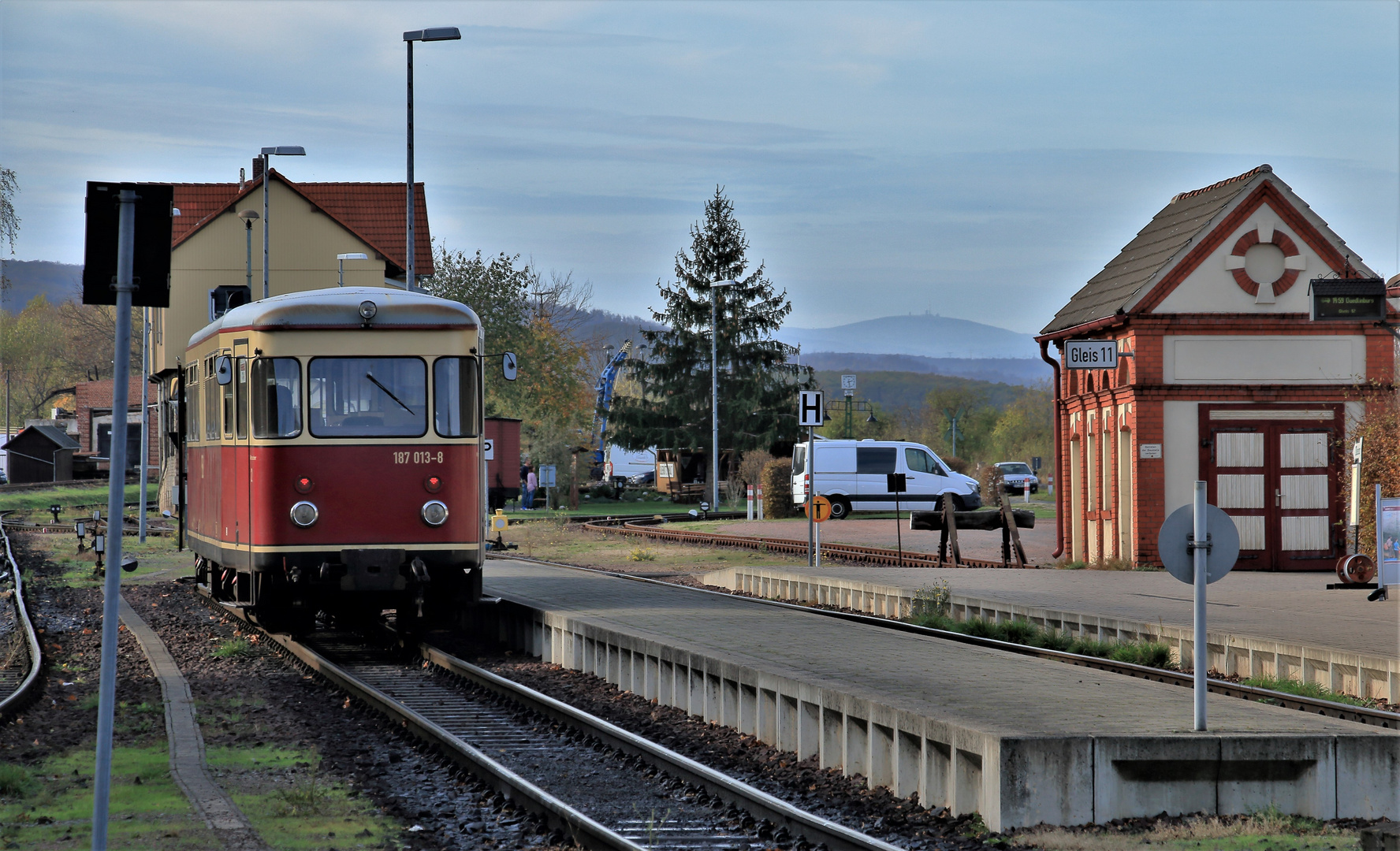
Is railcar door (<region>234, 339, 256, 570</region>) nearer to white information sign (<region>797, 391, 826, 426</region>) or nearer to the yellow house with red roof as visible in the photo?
white information sign (<region>797, 391, 826, 426</region>)

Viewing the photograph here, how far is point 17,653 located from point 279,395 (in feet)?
12.9

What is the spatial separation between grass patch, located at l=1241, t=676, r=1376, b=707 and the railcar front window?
7.74 meters

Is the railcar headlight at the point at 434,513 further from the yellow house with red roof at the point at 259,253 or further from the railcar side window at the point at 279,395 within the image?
the yellow house with red roof at the point at 259,253

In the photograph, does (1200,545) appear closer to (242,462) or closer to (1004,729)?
(1004,729)

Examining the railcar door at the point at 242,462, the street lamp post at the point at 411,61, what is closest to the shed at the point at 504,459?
the street lamp post at the point at 411,61

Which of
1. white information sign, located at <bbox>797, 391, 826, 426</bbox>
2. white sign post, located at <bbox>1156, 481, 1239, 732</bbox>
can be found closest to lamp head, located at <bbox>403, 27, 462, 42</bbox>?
white information sign, located at <bbox>797, 391, 826, 426</bbox>

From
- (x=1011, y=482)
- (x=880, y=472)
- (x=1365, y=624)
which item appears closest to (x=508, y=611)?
(x=1365, y=624)

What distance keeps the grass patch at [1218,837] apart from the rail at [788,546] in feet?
51.8

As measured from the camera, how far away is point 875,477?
42.4 meters

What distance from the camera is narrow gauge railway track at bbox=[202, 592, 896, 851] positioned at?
23.7 feet

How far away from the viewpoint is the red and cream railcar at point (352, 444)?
13.7 m

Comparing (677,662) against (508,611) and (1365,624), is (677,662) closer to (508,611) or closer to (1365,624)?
(508,611)

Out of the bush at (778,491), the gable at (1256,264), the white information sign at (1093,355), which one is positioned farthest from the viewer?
the bush at (778,491)

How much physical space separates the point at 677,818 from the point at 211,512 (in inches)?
373
